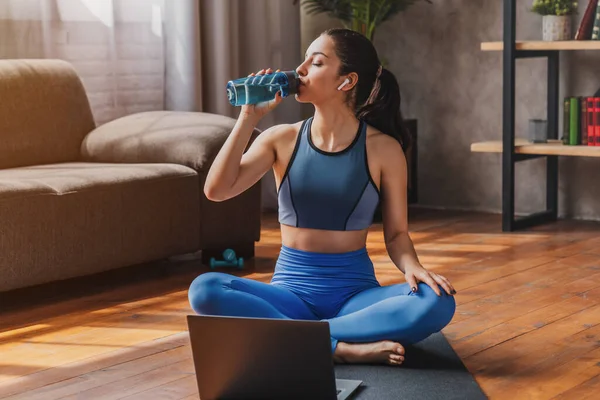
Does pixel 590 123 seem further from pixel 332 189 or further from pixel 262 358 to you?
pixel 262 358

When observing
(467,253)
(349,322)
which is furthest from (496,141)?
(349,322)

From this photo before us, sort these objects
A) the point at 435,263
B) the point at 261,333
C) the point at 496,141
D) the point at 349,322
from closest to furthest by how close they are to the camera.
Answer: the point at 261,333 → the point at 349,322 → the point at 435,263 → the point at 496,141

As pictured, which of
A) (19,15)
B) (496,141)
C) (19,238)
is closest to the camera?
(19,238)

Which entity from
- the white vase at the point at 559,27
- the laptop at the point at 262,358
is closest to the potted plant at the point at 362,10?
the white vase at the point at 559,27

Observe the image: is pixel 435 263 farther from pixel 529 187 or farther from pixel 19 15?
pixel 19 15

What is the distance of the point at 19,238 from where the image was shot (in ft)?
9.37

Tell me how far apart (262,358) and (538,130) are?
245 centimetres

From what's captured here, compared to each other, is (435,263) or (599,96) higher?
(599,96)

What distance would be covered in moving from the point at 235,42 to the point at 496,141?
1.20m

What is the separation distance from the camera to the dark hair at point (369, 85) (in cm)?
224

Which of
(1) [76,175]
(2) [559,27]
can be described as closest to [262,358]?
(1) [76,175]

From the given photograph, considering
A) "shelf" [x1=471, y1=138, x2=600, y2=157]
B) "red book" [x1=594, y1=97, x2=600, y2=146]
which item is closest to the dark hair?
"shelf" [x1=471, y1=138, x2=600, y2=157]

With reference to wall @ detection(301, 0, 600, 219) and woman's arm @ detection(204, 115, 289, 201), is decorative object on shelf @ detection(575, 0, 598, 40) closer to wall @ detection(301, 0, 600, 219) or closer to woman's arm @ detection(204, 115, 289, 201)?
wall @ detection(301, 0, 600, 219)

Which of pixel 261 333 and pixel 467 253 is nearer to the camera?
pixel 261 333
